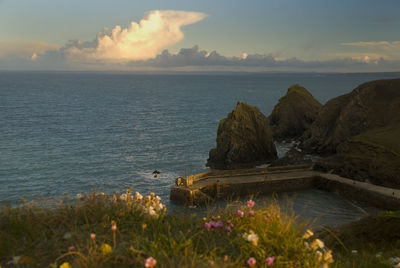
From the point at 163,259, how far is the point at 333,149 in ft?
198

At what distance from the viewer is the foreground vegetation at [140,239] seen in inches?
206

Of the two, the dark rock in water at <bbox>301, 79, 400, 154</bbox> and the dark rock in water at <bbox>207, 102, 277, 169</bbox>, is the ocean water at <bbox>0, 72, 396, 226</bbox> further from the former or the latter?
the dark rock in water at <bbox>301, 79, 400, 154</bbox>

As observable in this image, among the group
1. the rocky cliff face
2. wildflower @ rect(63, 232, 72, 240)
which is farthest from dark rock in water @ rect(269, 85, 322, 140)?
wildflower @ rect(63, 232, 72, 240)

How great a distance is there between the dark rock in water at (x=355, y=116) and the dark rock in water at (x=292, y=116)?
6.76m

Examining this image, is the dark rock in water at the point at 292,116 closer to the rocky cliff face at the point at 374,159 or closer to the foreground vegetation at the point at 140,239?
the rocky cliff face at the point at 374,159

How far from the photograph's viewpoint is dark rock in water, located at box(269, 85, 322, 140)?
2926 inches

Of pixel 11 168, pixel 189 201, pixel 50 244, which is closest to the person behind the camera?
pixel 50 244

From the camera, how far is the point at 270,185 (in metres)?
40.5

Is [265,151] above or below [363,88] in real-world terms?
below

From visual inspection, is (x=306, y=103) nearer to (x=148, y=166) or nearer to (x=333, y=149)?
(x=333, y=149)

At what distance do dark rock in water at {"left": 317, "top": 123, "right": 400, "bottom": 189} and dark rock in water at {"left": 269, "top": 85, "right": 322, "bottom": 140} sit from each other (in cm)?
2738

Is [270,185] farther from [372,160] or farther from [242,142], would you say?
[242,142]

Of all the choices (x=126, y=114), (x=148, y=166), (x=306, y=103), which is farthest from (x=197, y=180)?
(x=126, y=114)

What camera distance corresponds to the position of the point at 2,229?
715 centimetres
